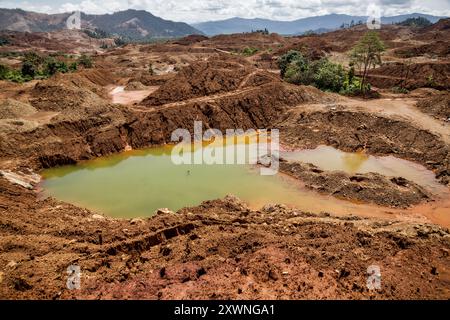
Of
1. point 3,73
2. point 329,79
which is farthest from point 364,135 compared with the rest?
point 3,73

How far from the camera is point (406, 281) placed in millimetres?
9406

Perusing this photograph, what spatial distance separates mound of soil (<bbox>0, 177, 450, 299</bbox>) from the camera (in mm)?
9102

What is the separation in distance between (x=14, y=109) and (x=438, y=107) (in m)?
30.5

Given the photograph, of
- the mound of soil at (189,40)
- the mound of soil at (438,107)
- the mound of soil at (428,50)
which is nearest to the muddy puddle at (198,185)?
the mound of soil at (438,107)

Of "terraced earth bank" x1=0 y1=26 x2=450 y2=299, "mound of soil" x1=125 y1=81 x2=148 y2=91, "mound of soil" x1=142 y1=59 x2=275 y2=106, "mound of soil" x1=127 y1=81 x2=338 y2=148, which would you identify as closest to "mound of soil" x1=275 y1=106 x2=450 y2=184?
"terraced earth bank" x1=0 y1=26 x2=450 y2=299

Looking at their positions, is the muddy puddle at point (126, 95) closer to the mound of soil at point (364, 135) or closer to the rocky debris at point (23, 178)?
the rocky debris at point (23, 178)

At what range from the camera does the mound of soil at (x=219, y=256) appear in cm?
910

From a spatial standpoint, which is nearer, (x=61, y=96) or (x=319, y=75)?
(x=61, y=96)

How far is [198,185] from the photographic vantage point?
18.5 meters

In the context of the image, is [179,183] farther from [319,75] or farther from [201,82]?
[319,75]

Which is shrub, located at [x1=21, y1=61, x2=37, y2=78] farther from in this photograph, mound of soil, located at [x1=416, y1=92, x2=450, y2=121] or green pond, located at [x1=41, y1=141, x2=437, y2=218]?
mound of soil, located at [x1=416, y1=92, x2=450, y2=121]

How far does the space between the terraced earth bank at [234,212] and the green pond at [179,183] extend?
60 centimetres

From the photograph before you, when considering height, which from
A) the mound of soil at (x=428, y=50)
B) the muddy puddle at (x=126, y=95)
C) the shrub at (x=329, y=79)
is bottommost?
the muddy puddle at (x=126, y=95)
